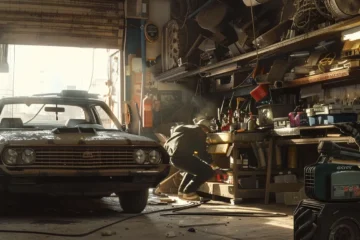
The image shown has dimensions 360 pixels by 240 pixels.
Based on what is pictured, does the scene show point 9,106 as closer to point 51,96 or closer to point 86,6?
point 51,96

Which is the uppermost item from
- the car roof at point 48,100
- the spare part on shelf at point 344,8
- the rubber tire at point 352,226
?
the spare part on shelf at point 344,8

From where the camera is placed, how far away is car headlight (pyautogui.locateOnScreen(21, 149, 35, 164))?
16.2 feet

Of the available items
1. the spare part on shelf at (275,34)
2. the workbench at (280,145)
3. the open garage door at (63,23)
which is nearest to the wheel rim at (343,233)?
the workbench at (280,145)

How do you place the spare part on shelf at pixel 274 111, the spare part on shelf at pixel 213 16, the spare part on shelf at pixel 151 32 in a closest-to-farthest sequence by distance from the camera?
the spare part on shelf at pixel 274 111
the spare part on shelf at pixel 213 16
the spare part on shelf at pixel 151 32

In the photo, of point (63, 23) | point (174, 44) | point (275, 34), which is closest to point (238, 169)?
point (275, 34)

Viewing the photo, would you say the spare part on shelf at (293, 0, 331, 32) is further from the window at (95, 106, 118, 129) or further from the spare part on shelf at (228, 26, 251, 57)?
the window at (95, 106, 118, 129)

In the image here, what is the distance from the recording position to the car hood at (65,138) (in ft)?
16.3

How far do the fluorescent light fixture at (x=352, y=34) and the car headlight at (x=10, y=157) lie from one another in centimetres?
365

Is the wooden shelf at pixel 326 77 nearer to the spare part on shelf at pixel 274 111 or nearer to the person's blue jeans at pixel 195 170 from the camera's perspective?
the spare part on shelf at pixel 274 111

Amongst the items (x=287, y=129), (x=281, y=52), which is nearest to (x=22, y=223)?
(x=287, y=129)

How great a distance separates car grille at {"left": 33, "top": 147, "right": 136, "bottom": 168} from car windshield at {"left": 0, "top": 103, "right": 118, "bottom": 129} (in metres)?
1.01

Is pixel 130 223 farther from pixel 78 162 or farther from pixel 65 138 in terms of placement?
pixel 65 138

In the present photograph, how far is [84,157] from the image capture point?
5086mm

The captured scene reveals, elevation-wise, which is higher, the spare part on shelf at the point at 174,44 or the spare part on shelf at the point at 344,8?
the spare part on shelf at the point at 174,44
